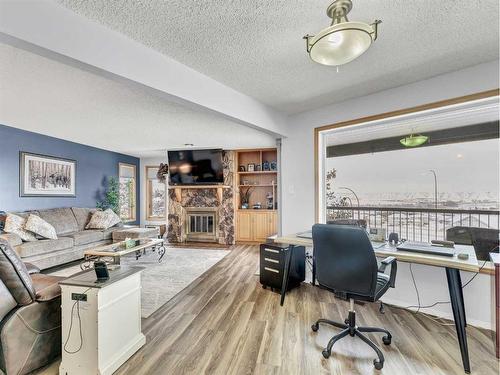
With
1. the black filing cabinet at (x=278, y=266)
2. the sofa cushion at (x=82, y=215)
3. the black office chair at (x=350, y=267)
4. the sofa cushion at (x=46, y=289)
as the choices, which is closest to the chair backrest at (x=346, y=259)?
the black office chair at (x=350, y=267)

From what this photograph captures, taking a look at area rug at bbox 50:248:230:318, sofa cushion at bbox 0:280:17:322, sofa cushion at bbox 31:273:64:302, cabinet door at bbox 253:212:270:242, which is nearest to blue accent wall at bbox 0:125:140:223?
area rug at bbox 50:248:230:318

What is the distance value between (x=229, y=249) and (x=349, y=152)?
3.46m

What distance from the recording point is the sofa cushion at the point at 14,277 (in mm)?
1554

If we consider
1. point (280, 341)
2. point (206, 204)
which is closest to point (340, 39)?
point (280, 341)

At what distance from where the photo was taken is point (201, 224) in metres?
6.36

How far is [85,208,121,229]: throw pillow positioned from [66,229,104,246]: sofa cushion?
0.60ft

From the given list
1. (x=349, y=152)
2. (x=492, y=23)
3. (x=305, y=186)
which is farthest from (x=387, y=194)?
(x=492, y=23)

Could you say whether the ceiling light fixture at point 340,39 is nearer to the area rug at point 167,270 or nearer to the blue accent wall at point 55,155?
the area rug at point 167,270

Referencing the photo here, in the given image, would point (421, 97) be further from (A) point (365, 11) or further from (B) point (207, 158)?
(B) point (207, 158)

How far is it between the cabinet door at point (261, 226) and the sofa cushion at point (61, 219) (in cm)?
392

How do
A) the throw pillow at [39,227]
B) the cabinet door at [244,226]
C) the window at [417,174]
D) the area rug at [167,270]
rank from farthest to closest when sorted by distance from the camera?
the cabinet door at [244,226] → the throw pillow at [39,227] → the area rug at [167,270] → the window at [417,174]

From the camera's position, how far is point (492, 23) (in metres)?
1.64

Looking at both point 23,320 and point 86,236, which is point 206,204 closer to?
point 86,236

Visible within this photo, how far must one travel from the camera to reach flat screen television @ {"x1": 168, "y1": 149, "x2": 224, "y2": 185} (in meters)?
6.05
